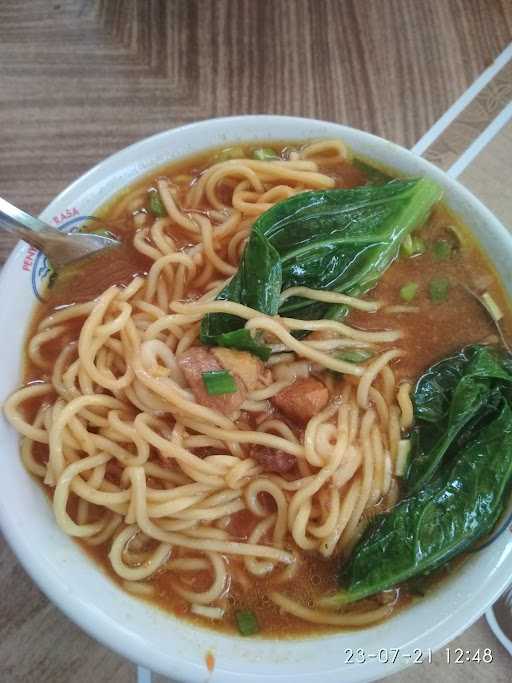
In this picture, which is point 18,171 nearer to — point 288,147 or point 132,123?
point 132,123

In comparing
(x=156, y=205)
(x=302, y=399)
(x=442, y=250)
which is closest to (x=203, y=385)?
(x=302, y=399)

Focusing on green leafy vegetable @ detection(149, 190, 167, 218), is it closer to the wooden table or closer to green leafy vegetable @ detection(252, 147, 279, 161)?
green leafy vegetable @ detection(252, 147, 279, 161)

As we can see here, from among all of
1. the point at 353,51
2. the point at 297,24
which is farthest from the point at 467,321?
the point at 297,24

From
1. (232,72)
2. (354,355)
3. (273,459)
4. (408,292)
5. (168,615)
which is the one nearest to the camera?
(168,615)

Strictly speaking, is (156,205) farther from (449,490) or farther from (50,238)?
(449,490)

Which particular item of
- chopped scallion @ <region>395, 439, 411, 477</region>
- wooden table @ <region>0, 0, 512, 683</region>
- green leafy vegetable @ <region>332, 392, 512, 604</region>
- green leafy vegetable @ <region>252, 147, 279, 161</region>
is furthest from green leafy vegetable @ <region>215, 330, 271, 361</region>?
wooden table @ <region>0, 0, 512, 683</region>

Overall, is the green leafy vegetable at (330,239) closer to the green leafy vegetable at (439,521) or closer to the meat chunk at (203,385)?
the meat chunk at (203,385)

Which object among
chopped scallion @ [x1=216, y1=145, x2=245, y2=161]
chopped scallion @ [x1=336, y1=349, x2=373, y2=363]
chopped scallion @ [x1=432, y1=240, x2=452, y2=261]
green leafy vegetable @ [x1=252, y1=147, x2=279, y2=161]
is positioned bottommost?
chopped scallion @ [x1=336, y1=349, x2=373, y2=363]
